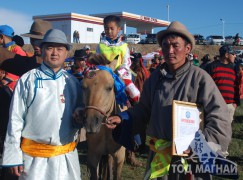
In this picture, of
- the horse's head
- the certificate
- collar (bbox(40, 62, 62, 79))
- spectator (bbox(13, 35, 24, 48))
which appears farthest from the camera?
spectator (bbox(13, 35, 24, 48))

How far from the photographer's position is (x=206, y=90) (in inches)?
107

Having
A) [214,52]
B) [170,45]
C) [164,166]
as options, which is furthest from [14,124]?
[214,52]

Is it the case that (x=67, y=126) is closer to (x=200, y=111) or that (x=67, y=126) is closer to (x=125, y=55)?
(x=200, y=111)

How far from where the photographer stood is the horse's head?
3287 mm

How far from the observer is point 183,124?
8.79ft

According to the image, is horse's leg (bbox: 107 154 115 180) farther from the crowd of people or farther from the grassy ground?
the crowd of people

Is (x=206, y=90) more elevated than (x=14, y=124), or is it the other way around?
(x=206, y=90)

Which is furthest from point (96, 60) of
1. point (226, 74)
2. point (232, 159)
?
point (232, 159)

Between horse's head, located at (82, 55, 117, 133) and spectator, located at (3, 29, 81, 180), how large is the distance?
23 cm

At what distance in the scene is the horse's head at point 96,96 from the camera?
3287 millimetres

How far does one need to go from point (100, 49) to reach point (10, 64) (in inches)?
76.1

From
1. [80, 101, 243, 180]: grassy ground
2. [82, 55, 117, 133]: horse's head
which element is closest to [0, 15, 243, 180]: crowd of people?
→ [82, 55, 117, 133]: horse's head

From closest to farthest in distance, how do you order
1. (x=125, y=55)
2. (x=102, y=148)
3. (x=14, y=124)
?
(x=14, y=124), (x=102, y=148), (x=125, y=55)

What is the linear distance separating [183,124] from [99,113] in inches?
40.8
